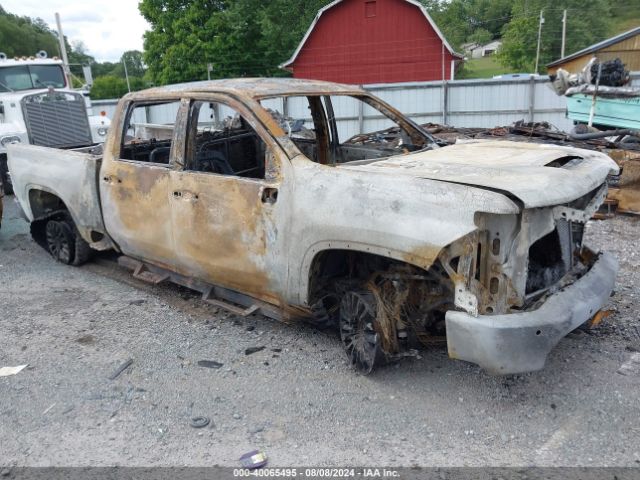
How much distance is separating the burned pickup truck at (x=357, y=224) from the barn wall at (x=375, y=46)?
19963 mm

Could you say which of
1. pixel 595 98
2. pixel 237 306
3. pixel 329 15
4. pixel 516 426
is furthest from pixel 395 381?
pixel 329 15

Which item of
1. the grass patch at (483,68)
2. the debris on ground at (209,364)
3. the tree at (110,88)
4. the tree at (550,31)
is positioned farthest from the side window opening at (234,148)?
the tree at (110,88)

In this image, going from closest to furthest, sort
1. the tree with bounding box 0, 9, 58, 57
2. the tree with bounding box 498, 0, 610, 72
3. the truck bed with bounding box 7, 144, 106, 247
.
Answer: the truck bed with bounding box 7, 144, 106, 247 < the tree with bounding box 498, 0, 610, 72 < the tree with bounding box 0, 9, 58, 57

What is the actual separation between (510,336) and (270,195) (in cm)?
169

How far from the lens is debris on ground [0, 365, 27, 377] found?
3.82 m

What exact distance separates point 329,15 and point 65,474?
24989 millimetres

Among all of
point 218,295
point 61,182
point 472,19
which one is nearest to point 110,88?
point 472,19

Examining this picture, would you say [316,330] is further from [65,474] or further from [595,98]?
[595,98]

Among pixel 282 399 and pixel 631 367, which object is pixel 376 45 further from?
pixel 282 399

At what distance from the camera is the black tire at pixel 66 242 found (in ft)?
19.2

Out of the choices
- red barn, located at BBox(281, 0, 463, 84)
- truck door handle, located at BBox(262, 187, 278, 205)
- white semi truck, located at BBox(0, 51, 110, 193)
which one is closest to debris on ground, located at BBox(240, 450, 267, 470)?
truck door handle, located at BBox(262, 187, 278, 205)

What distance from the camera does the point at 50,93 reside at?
1033cm

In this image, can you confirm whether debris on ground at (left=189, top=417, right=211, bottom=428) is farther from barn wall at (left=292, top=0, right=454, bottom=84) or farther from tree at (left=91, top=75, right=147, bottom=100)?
tree at (left=91, top=75, right=147, bottom=100)

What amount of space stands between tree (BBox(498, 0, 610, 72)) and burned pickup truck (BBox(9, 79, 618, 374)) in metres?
38.4
